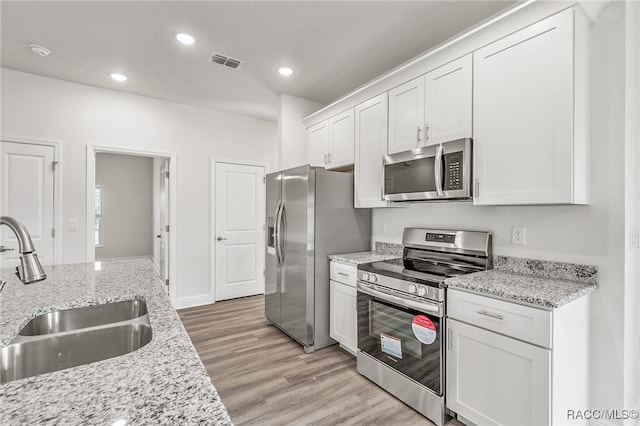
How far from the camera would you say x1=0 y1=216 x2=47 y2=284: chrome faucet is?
3.42 ft

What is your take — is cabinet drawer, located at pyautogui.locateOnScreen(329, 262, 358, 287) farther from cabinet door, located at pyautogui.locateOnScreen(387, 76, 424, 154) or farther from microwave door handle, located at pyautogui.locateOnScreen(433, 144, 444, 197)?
cabinet door, located at pyautogui.locateOnScreen(387, 76, 424, 154)

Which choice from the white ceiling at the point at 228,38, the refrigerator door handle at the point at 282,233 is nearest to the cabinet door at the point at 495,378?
the refrigerator door handle at the point at 282,233

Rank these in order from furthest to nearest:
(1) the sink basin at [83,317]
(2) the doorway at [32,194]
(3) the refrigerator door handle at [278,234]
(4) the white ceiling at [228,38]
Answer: (3) the refrigerator door handle at [278,234] → (2) the doorway at [32,194] → (4) the white ceiling at [228,38] → (1) the sink basin at [83,317]

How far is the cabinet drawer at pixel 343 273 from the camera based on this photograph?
8.59 ft

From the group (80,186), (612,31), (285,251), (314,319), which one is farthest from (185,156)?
(612,31)

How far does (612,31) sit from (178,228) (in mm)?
4405

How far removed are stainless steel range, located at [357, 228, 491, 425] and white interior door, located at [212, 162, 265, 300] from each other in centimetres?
261

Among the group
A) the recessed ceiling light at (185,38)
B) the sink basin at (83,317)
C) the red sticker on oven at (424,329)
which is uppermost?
the recessed ceiling light at (185,38)

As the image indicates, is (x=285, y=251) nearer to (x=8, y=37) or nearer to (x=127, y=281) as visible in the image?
(x=127, y=281)

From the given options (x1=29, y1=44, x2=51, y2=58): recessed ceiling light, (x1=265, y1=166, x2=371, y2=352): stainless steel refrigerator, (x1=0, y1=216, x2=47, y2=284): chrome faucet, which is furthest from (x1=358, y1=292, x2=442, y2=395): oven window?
(x1=29, y1=44, x2=51, y2=58): recessed ceiling light

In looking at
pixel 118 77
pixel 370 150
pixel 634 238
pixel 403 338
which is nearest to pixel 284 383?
pixel 403 338

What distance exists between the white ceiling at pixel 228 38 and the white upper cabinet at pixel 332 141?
1.56 ft

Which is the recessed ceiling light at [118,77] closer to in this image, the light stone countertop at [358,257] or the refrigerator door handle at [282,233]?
the refrigerator door handle at [282,233]

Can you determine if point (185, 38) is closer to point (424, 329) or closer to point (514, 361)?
point (424, 329)
